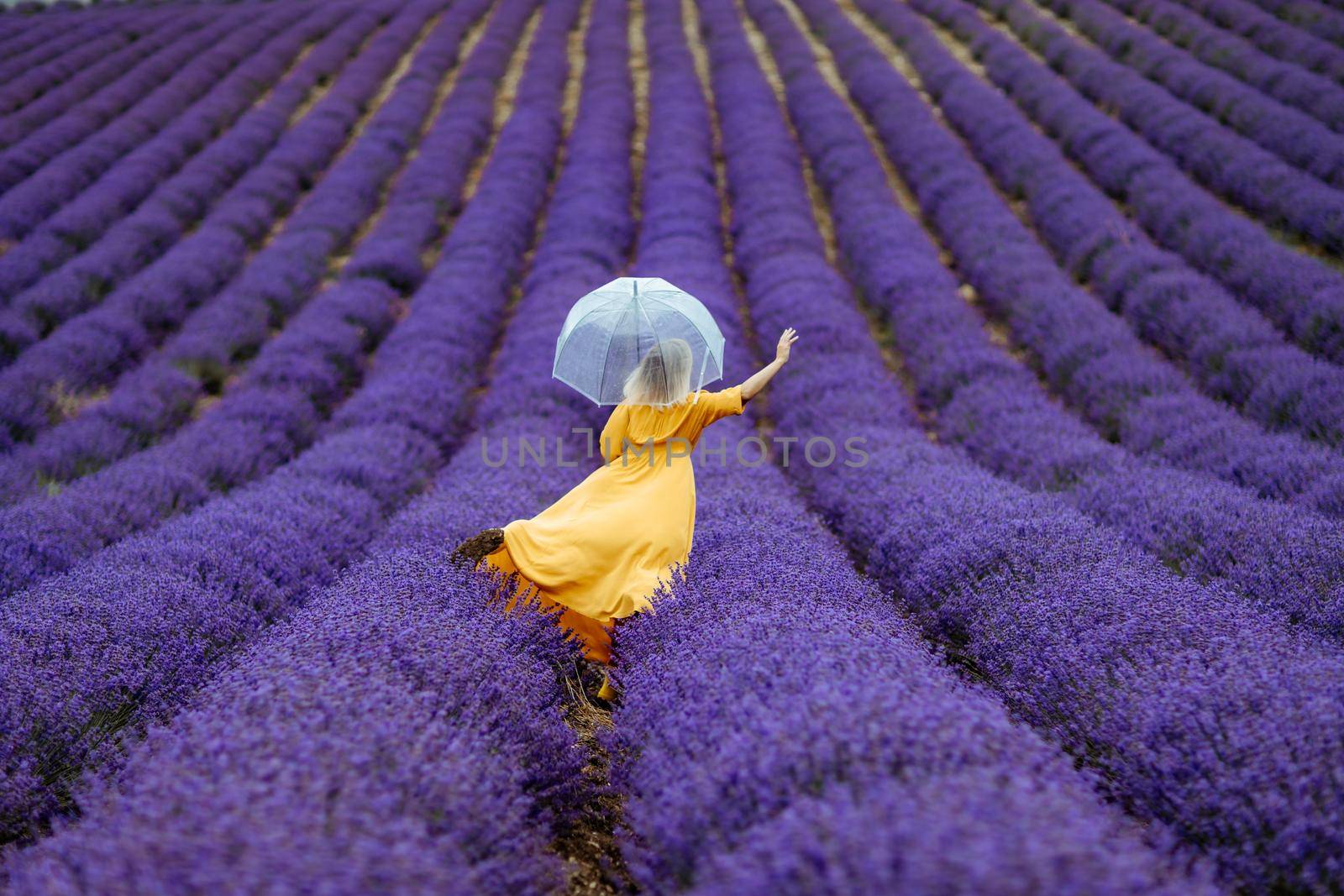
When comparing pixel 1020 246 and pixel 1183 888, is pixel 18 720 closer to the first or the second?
pixel 1183 888

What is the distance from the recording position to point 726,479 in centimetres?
408

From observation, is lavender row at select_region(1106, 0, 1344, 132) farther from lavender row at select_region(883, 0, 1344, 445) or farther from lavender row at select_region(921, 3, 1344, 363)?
lavender row at select_region(883, 0, 1344, 445)

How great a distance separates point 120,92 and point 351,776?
14.6 meters

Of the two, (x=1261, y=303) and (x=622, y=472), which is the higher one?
(x=622, y=472)

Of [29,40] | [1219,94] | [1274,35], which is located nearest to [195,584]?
[1219,94]

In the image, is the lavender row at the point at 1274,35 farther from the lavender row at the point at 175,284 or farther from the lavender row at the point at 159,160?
the lavender row at the point at 159,160

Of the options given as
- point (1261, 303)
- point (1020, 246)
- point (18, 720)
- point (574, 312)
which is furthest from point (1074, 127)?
point (18, 720)

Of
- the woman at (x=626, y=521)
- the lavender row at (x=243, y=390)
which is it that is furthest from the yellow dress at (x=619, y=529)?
the lavender row at (x=243, y=390)

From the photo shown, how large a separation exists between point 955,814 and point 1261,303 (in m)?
5.98

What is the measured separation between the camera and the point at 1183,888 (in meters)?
1.12

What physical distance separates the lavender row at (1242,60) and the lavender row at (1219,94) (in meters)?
0.15

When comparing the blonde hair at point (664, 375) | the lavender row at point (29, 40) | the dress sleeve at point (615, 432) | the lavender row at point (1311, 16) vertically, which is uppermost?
the lavender row at point (1311, 16)

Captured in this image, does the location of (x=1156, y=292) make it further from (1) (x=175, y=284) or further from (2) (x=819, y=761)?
(1) (x=175, y=284)

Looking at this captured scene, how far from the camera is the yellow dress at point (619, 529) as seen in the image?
2.77m
